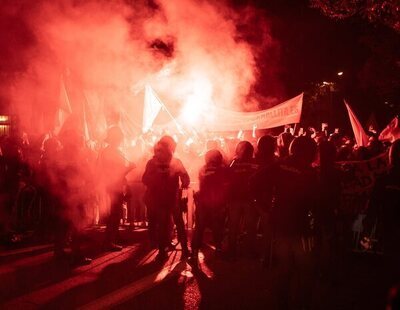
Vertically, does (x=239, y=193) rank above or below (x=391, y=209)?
above

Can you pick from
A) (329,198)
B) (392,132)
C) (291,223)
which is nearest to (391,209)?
(329,198)

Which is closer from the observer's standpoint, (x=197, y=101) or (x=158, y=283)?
(x=158, y=283)

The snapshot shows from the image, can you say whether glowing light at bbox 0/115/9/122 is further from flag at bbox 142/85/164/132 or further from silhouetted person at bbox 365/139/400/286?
silhouetted person at bbox 365/139/400/286

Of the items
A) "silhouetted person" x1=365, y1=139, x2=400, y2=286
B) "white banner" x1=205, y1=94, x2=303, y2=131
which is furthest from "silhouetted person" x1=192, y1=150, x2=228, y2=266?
"white banner" x1=205, y1=94, x2=303, y2=131

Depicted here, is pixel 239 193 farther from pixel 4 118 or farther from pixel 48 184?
pixel 4 118

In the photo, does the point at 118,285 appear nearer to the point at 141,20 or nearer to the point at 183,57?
the point at 141,20

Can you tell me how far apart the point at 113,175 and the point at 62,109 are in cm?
312

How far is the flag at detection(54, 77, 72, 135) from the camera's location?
9.42 metres

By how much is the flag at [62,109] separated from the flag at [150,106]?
1879 millimetres

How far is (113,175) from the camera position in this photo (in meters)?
7.11

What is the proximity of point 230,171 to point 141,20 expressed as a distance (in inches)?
215

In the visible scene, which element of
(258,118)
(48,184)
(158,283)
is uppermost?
(258,118)

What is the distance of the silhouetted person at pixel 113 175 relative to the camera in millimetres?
7035

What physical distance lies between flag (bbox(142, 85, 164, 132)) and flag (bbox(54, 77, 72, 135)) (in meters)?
1.88
